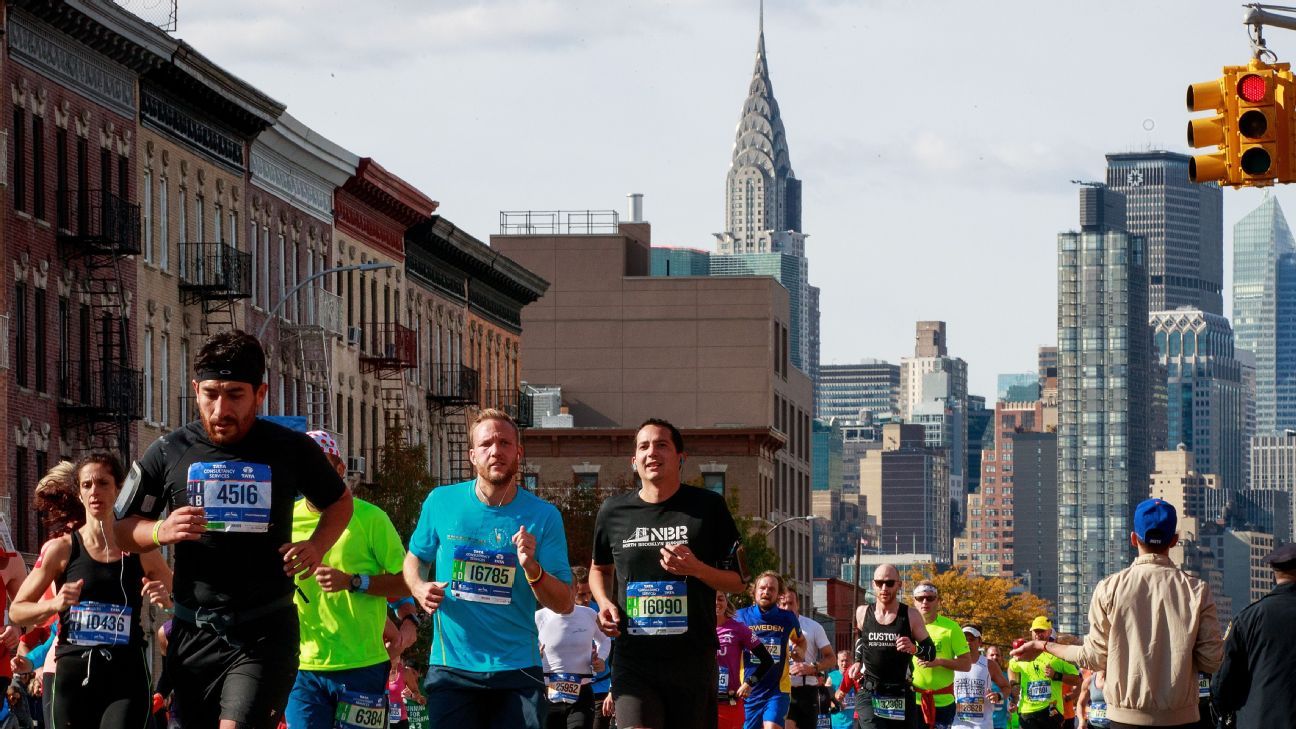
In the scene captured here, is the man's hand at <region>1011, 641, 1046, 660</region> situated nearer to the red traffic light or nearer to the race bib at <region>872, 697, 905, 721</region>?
the race bib at <region>872, 697, 905, 721</region>

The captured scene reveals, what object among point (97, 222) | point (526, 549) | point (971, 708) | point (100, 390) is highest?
point (97, 222)

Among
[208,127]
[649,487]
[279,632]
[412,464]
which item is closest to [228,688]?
[279,632]

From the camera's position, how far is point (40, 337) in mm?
47406

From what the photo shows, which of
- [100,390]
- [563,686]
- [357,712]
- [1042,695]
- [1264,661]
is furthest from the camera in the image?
[100,390]

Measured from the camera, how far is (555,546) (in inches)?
542

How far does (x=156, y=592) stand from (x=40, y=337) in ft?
113

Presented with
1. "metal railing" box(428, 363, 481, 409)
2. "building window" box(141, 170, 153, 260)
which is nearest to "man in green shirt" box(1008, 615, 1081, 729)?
"building window" box(141, 170, 153, 260)

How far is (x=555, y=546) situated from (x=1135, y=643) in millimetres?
2967

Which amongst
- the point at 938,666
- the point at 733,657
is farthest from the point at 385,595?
the point at 938,666

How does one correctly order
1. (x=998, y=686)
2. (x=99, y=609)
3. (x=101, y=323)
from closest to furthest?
(x=99, y=609) < (x=998, y=686) < (x=101, y=323)

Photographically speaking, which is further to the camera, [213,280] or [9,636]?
[213,280]

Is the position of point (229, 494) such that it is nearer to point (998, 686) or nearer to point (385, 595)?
point (385, 595)

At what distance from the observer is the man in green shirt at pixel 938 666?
24.9m

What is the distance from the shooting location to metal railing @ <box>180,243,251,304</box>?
5475 cm
